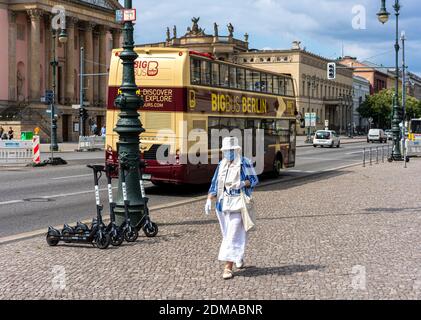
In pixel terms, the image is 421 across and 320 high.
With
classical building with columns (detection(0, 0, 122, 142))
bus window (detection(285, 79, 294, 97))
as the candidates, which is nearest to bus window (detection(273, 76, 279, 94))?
bus window (detection(285, 79, 294, 97))

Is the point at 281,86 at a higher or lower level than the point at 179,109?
higher

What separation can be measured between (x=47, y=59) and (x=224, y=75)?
53.1 meters

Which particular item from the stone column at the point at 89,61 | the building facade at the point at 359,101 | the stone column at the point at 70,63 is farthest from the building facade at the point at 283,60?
the stone column at the point at 70,63


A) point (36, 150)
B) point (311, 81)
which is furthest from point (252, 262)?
point (311, 81)

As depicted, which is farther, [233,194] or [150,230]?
[150,230]

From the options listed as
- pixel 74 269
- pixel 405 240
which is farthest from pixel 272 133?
pixel 74 269

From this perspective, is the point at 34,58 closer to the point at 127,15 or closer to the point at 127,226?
the point at 127,15

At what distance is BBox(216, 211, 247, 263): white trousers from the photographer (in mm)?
7402

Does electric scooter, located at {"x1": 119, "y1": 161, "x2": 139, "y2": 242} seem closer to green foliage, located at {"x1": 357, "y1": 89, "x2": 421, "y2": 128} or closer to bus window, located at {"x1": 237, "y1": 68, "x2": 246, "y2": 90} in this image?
bus window, located at {"x1": 237, "y1": 68, "x2": 246, "y2": 90}

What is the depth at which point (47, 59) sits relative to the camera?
222ft

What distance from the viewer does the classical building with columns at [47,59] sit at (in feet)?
199

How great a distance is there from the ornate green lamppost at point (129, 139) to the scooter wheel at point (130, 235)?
2.21ft

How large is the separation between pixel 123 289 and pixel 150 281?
1.41 ft
